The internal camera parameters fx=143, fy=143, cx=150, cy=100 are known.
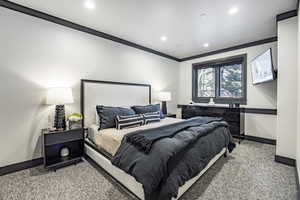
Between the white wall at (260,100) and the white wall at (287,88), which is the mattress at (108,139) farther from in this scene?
the white wall at (260,100)

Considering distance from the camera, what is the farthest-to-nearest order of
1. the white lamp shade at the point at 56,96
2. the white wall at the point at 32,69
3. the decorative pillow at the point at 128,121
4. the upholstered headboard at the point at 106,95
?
the upholstered headboard at the point at 106,95 < the decorative pillow at the point at 128,121 < the white lamp shade at the point at 56,96 < the white wall at the point at 32,69

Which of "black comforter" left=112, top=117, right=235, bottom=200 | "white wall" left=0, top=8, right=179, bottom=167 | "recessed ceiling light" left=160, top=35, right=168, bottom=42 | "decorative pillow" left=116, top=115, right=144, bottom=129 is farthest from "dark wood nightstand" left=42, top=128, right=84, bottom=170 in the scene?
"recessed ceiling light" left=160, top=35, right=168, bottom=42

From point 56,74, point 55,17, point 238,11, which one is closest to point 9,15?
point 55,17

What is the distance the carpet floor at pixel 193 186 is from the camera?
70.3 inches

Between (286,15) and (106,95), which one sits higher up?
(286,15)

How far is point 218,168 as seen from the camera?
2.47 m

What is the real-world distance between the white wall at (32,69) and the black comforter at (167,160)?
1.81m

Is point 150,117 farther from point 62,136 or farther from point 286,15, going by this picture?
point 286,15

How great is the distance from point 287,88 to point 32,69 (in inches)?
179

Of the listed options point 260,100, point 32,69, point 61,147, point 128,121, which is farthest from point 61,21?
point 260,100

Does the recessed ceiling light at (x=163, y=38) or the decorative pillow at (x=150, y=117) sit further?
the recessed ceiling light at (x=163, y=38)

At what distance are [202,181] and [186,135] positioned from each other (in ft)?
2.48

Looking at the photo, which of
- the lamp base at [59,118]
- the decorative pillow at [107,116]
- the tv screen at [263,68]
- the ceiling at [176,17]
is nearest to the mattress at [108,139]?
the decorative pillow at [107,116]

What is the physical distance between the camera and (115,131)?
100 inches
